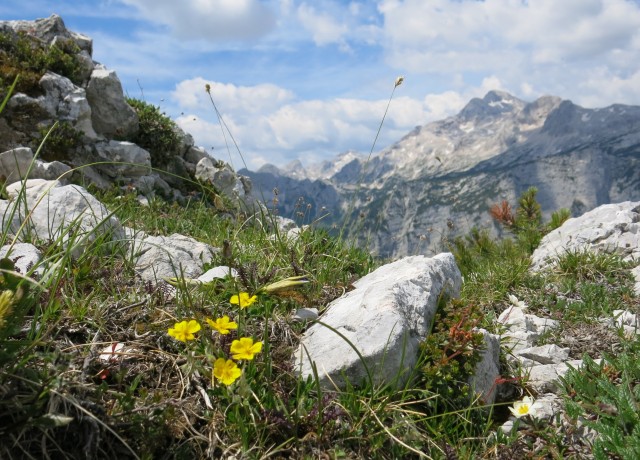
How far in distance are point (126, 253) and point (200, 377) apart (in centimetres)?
214

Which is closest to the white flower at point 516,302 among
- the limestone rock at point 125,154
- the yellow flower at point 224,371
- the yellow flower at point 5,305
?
the yellow flower at point 224,371

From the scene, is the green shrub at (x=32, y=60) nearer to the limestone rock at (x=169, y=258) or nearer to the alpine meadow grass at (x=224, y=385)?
the limestone rock at (x=169, y=258)

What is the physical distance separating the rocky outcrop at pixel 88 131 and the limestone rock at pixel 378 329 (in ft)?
21.6

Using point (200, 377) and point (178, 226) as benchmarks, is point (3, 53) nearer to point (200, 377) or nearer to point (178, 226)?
point (178, 226)

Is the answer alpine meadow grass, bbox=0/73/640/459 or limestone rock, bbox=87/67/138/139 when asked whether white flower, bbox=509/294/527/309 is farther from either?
limestone rock, bbox=87/67/138/139

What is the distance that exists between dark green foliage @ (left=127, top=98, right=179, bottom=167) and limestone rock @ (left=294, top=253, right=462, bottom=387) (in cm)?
1114

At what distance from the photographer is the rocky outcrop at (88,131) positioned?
1162 cm

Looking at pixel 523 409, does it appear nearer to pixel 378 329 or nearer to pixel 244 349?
pixel 378 329

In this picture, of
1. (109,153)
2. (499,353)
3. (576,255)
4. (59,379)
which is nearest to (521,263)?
(576,255)

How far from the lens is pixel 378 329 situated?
3.73 meters

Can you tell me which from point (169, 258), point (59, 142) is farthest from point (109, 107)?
point (169, 258)

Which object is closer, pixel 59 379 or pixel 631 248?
pixel 59 379

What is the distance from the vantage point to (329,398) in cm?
326

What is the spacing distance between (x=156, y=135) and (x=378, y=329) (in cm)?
1240
